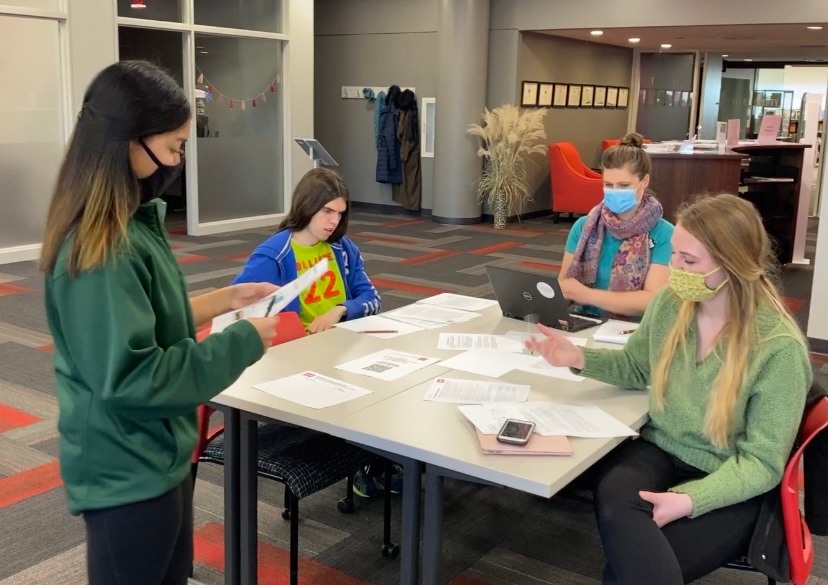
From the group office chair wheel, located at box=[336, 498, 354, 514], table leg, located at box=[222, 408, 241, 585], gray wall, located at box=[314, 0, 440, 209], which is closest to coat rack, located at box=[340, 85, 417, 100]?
gray wall, located at box=[314, 0, 440, 209]

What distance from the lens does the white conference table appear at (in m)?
1.77

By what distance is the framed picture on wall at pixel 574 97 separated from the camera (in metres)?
11.2

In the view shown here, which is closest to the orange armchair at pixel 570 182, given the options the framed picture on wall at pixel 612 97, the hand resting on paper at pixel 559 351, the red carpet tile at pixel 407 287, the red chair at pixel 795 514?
the framed picture on wall at pixel 612 97

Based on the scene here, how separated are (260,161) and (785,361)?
8.33 m

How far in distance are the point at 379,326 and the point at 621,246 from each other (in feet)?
3.27

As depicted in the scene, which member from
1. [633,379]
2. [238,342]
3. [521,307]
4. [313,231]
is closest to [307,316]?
[313,231]

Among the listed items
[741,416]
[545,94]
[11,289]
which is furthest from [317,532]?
[545,94]

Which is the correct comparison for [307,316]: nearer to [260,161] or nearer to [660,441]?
[660,441]

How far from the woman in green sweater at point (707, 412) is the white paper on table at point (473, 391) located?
29 centimetres

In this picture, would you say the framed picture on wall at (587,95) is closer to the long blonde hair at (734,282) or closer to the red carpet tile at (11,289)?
the red carpet tile at (11,289)

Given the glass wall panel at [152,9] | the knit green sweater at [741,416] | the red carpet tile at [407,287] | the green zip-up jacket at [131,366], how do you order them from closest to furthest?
the green zip-up jacket at [131,366] < the knit green sweater at [741,416] < the red carpet tile at [407,287] < the glass wall panel at [152,9]

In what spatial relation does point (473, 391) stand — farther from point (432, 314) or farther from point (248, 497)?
point (432, 314)

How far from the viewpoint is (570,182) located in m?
10.2

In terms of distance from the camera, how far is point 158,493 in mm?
1507
